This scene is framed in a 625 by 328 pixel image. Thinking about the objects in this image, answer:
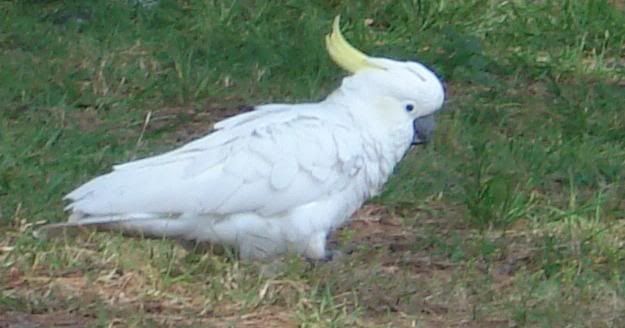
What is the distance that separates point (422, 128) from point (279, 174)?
37cm

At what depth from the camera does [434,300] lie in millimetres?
3365

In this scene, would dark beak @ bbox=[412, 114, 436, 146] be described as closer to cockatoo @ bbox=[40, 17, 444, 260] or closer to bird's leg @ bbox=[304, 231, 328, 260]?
cockatoo @ bbox=[40, 17, 444, 260]

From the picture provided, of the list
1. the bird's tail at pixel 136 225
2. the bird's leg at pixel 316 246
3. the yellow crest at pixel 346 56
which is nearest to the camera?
the bird's tail at pixel 136 225

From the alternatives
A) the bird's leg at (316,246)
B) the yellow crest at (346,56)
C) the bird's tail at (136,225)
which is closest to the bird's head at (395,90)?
the yellow crest at (346,56)

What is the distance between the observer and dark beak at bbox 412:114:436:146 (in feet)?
11.4

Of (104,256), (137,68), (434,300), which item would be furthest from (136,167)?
(137,68)

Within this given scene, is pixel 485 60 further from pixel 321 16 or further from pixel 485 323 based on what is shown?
pixel 485 323

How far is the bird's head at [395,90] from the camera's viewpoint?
3.40 meters

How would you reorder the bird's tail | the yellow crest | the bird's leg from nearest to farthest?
1. the bird's tail
2. the bird's leg
3. the yellow crest

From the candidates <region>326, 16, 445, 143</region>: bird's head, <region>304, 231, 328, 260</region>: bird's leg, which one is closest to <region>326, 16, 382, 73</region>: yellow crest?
<region>326, 16, 445, 143</region>: bird's head

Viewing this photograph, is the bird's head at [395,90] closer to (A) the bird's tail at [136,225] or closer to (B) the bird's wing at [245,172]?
(B) the bird's wing at [245,172]

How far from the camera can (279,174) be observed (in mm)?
3334

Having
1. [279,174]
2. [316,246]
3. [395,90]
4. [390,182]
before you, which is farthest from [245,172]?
[390,182]

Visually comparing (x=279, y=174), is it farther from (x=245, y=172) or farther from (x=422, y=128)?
(x=422, y=128)
